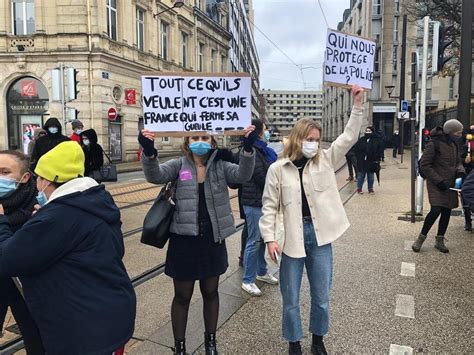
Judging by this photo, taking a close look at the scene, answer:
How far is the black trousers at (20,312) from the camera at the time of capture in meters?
2.56

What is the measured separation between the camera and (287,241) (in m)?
3.27

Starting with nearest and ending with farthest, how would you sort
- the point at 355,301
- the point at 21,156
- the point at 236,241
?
the point at 21,156 → the point at 355,301 → the point at 236,241

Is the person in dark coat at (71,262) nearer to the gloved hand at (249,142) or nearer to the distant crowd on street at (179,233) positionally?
the distant crowd on street at (179,233)

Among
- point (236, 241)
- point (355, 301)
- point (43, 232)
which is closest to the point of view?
point (43, 232)

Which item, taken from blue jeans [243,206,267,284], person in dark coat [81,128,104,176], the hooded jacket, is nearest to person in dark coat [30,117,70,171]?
person in dark coat [81,128,104,176]

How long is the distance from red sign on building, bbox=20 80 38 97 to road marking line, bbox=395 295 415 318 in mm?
24222

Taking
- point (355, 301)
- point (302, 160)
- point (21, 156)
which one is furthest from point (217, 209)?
point (355, 301)

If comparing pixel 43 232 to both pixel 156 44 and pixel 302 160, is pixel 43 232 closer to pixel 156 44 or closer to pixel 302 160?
pixel 302 160

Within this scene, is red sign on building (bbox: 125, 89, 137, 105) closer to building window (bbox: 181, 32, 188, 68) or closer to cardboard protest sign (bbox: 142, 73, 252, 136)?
building window (bbox: 181, 32, 188, 68)

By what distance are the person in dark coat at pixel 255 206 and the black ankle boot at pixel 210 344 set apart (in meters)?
1.32

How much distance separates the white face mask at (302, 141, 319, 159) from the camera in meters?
3.27

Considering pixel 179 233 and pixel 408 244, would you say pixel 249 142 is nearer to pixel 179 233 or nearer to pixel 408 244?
pixel 179 233

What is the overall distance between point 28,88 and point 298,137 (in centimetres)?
2455

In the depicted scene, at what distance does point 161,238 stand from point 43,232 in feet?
4.28
